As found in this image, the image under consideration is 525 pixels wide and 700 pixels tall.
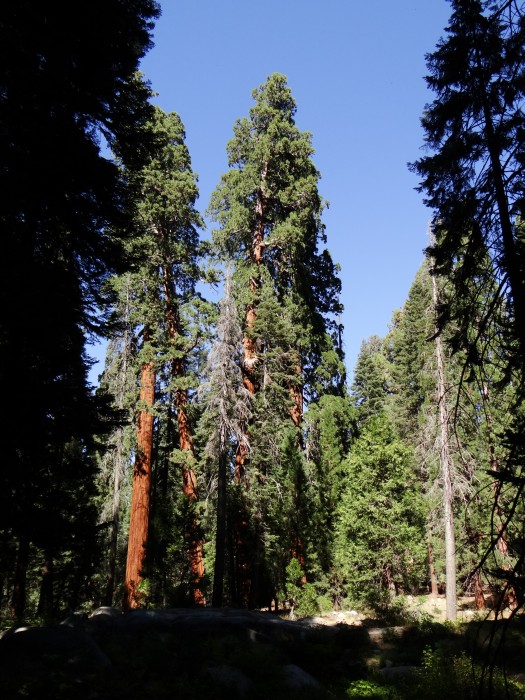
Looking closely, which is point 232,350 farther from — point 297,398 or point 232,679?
point 232,679

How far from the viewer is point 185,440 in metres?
20.9

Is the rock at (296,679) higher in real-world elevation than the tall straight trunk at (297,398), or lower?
lower

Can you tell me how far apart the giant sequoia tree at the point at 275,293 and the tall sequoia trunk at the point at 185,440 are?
5.92ft

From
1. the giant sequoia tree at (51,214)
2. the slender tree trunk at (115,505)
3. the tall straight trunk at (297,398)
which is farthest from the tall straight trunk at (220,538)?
the giant sequoia tree at (51,214)

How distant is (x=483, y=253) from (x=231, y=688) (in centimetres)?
800

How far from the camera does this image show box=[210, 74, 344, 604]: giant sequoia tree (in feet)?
68.7

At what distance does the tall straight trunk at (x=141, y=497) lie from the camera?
1794 cm

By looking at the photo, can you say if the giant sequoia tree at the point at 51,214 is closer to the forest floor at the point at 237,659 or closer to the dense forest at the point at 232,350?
the dense forest at the point at 232,350

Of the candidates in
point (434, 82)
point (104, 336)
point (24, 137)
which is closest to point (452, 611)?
point (104, 336)

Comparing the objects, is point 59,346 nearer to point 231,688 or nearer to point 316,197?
point 231,688

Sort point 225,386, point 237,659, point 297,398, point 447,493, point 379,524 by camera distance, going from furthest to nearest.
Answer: point 297,398, point 447,493, point 379,524, point 225,386, point 237,659

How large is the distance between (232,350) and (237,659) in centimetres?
1060

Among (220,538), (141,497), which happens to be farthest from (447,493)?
(141,497)

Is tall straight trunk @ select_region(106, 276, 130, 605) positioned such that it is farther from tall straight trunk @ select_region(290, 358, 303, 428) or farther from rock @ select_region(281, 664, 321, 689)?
rock @ select_region(281, 664, 321, 689)
